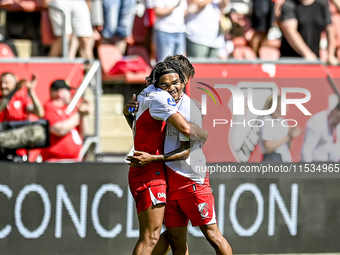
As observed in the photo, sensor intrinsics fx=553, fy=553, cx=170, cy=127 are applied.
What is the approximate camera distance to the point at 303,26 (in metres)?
7.39

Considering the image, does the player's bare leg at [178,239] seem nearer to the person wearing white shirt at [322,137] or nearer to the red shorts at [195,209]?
the red shorts at [195,209]

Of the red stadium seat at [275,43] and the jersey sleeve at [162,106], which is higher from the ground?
the red stadium seat at [275,43]

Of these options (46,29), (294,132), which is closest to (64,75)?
(46,29)

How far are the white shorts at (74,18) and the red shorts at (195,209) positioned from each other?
3419 mm

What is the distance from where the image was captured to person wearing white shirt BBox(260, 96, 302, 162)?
6090 millimetres

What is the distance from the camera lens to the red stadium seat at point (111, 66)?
24.5 ft

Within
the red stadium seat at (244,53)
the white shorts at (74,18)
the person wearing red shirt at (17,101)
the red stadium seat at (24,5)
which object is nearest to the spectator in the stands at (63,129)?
the person wearing red shirt at (17,101)

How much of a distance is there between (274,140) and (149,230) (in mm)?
2171

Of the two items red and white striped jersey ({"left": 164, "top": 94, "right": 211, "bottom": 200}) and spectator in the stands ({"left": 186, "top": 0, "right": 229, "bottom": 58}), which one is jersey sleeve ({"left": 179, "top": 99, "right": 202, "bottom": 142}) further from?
spectator in the stands ({"left": 186, "top": 0, "right": 229, "bottom": 58})

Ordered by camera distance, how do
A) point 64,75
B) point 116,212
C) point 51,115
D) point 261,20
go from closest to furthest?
point 116,212
point 51,115
point 64,75
point 261,20

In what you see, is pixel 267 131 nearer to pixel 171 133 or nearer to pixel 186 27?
pixel 171 133

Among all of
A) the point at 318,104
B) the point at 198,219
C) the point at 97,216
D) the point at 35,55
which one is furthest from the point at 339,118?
the point at 35,55

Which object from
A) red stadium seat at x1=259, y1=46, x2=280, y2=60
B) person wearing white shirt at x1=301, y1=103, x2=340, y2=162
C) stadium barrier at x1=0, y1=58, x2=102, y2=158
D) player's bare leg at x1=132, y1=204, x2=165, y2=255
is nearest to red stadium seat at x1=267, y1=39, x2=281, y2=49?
red stadium seat at x1=259, y1=46, x2=280, y2=60

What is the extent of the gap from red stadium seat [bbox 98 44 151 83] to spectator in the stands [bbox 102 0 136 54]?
0.13 m
